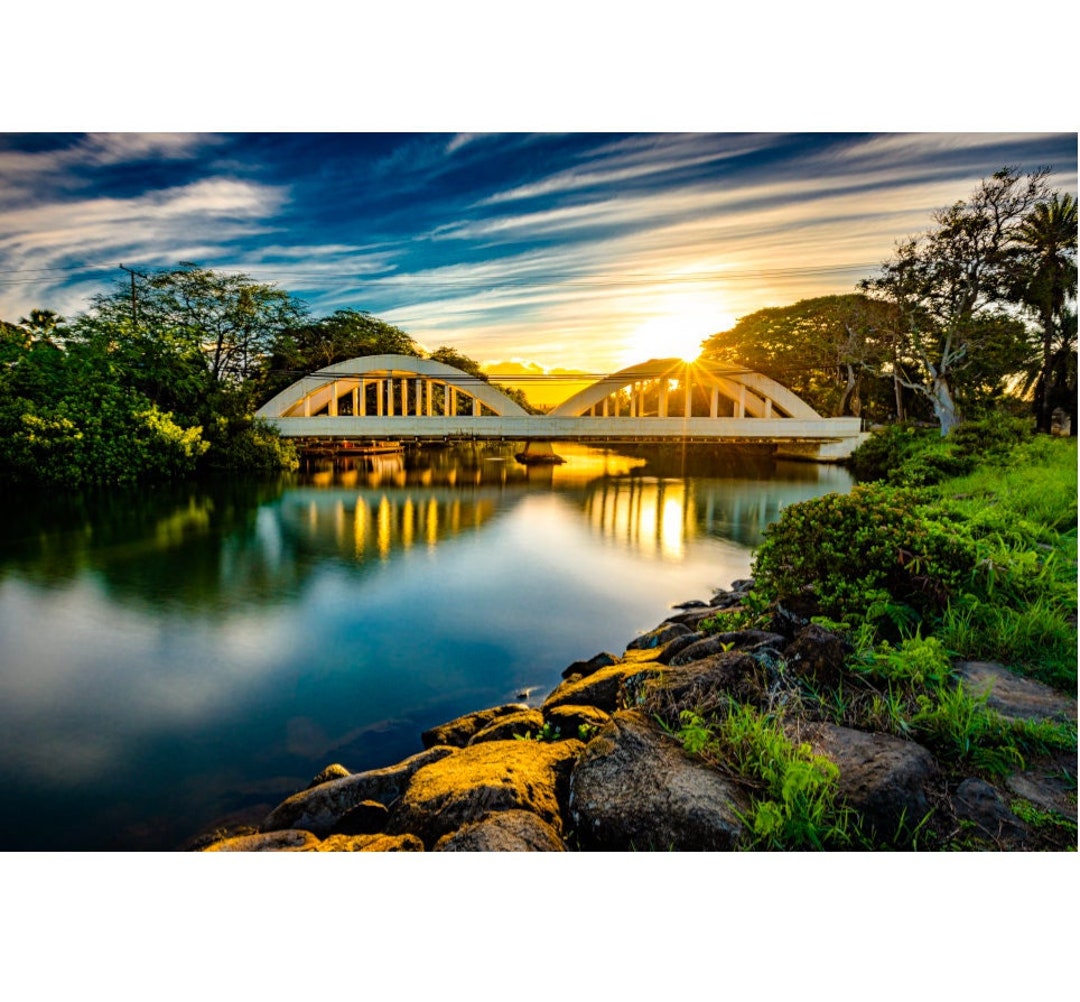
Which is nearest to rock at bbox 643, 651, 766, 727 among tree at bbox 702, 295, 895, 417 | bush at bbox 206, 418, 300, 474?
tree at bbox 702, 295, 895, 417

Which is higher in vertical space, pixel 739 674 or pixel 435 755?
pixel 739 674

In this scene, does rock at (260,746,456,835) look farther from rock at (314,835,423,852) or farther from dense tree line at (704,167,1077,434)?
dense tree line at (704,167,1077,434)

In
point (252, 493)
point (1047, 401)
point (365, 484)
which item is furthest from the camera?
point (365, 484)

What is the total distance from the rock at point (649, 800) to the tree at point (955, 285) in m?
2.74

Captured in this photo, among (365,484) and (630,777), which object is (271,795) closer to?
(630,777)

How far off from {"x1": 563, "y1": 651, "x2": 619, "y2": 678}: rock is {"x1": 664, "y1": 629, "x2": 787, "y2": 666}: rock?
0.81 m

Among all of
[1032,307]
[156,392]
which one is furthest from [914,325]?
[156,392]

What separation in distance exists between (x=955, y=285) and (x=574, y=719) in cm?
445

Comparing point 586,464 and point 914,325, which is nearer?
point 914,325

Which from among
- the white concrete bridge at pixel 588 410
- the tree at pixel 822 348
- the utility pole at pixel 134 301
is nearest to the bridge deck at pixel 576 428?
the white concrete bridge at pixel 588 410

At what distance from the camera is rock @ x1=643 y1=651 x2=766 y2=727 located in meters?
1.74

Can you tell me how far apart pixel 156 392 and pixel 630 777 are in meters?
9.07

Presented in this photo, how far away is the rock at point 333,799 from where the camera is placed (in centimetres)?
188
